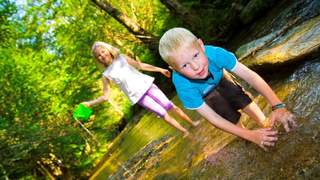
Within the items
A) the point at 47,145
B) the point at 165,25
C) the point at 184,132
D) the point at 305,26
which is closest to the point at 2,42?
the point at 47,145

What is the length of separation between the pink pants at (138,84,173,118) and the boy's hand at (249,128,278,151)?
330 centimetres

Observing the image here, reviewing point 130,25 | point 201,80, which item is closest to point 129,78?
point 201,80

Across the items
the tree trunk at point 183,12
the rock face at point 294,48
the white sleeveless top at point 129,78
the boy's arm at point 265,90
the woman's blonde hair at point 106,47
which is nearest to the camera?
the boy's arm at point 265,90

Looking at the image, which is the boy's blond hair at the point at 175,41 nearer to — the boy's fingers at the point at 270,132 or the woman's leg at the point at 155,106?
the boy's fingers at the point at 270,132

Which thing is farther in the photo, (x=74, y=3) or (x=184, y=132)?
(x=74, y=3)

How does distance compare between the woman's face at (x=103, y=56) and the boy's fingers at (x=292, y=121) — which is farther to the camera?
the woman's face at (x=103, y=56)

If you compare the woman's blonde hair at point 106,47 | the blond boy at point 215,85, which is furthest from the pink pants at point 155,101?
the blond boy at point 215,85

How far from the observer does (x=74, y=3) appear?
61.4 ft

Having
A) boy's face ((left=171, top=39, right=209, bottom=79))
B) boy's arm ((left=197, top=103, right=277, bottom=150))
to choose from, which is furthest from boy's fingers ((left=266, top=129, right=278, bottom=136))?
Answer: boy's face ((left=171, top=39, right=209, bottom=79))

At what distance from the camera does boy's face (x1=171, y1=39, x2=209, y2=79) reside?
326 centimetres

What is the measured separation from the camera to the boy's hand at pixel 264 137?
3609 mm

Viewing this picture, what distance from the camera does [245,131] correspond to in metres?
3.65

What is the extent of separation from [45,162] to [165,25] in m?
5.81

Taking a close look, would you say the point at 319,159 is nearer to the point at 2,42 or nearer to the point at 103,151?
the point at 2,42
